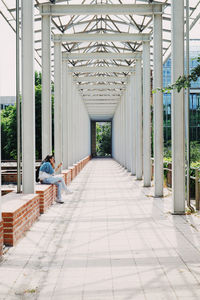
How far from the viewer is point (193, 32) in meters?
12.4

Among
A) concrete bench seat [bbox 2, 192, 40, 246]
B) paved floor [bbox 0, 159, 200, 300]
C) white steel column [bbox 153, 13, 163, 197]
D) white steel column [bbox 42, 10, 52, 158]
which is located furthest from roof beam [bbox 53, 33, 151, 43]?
concrete bench seat [bbox 2, 192, 40, 246]

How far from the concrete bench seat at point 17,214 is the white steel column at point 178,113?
309 centimetres

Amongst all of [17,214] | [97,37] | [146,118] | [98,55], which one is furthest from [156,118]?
[98,55]

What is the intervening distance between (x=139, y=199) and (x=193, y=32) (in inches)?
224

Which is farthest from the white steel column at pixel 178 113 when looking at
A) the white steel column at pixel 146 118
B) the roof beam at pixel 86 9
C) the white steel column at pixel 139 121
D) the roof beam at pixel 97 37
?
the white steel column at pixel 139 121

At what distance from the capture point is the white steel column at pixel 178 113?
27.8 feet

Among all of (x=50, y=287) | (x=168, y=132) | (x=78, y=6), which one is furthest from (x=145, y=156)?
(x=168, y=132)

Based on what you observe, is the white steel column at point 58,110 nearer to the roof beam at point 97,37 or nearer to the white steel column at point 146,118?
the roof beam at point 97,37

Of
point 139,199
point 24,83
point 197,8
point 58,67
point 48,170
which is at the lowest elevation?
point 139,199

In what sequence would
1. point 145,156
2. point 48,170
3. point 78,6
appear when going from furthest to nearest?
1. point 145,156
2. point 78,6
3. point 48,170

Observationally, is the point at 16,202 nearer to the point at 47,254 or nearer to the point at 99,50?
the point at 47,254

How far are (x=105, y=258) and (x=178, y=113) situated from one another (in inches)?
171

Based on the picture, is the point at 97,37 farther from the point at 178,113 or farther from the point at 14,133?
the point at 14,133

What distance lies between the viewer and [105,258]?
5.17 meters
